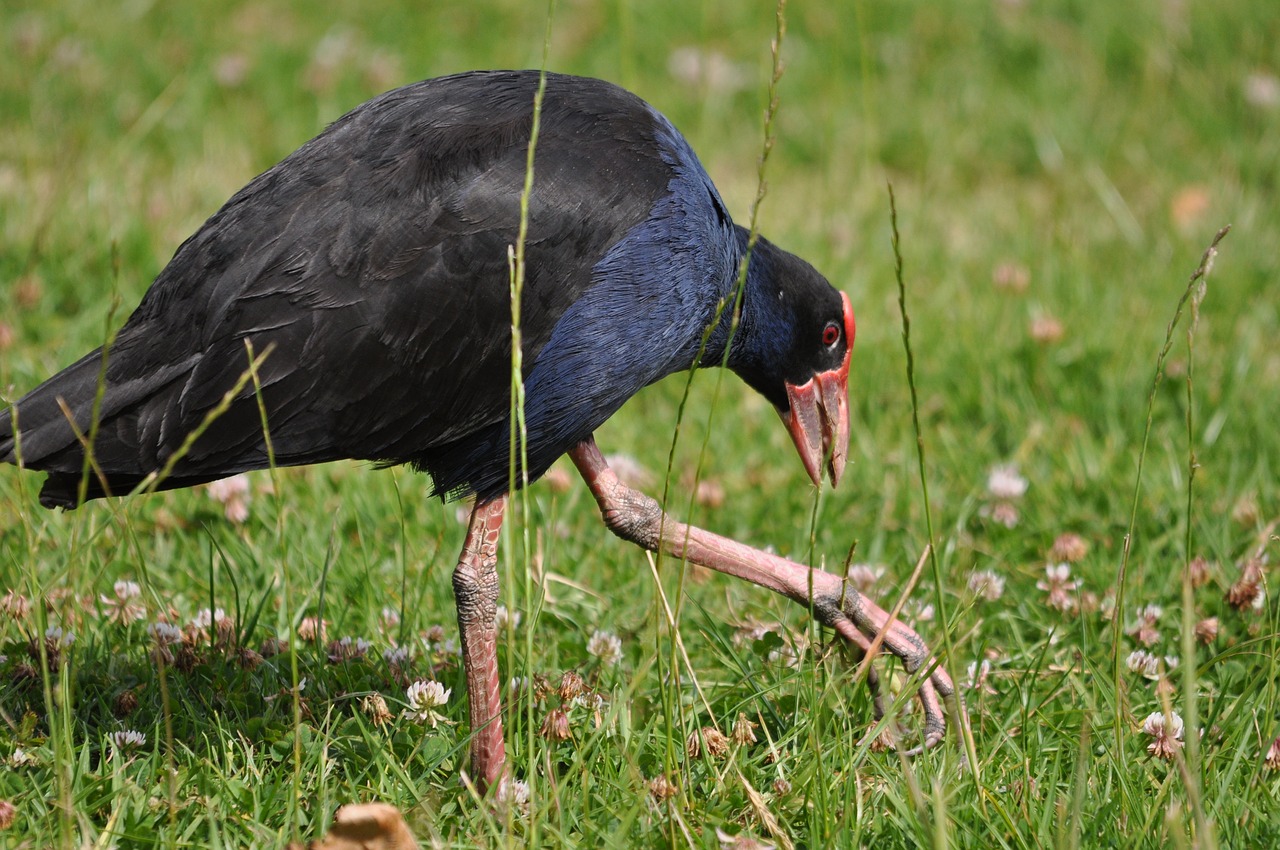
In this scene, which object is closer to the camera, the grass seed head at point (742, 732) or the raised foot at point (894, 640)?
the grass seed head at point (742, 732)

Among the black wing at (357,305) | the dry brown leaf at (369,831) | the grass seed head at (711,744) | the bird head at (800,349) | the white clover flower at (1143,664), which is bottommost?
the white clover flower at (1143,664)

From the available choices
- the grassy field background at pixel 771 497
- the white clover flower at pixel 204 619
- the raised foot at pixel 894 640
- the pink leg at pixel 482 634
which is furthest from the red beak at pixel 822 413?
the white clover flower at pixel 204 619

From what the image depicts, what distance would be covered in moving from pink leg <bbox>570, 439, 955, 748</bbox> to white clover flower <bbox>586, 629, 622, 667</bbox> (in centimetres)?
23

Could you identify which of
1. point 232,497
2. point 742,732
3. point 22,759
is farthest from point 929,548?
point 232,497

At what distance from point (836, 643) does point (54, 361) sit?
2.44 metres

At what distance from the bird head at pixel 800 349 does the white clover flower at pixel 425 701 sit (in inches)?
38.6

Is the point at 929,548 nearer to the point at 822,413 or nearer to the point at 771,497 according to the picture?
the point at 822,413

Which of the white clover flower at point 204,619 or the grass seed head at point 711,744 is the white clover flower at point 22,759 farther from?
the grass seed head at point 711,744

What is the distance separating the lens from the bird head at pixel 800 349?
10.5ft

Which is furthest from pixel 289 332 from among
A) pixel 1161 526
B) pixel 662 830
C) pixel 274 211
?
pixel 1161 526

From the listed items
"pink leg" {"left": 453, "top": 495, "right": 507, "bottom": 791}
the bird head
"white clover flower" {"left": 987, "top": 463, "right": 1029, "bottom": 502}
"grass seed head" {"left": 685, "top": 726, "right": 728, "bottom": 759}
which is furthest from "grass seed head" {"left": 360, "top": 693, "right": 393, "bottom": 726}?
"white clover flower" {"left": 987, "top": 463, "right": 1029, "bottom": 502}

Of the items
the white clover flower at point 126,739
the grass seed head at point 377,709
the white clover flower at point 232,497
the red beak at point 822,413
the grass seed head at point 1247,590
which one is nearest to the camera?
the white clover flower at point 126,739

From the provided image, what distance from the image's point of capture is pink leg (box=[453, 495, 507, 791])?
267 centimetres

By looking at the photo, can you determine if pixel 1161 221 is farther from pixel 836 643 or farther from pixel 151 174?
pixel 151 174
